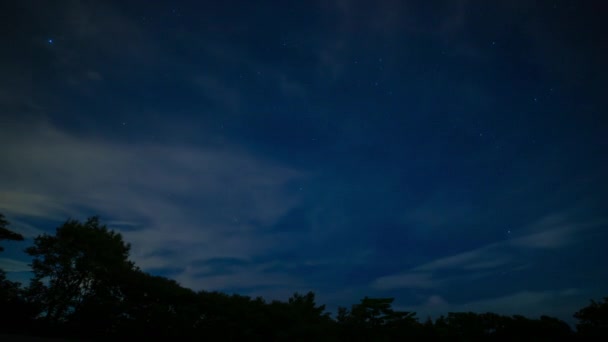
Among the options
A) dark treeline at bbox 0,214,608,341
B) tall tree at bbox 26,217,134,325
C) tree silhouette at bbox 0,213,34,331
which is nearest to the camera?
dark treeline at bbox 0,214,608,341

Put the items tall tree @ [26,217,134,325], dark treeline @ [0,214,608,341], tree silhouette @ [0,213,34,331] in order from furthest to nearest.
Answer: tall tree @ [26,217,134,325]
tree silhouette @ [0,213,34,331]
dark treeline @ [0,214,608,341]

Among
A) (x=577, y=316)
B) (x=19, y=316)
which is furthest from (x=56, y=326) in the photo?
(x=577, y=316)

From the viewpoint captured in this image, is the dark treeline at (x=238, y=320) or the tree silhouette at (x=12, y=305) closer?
the dark treeline at (x=238, y=320)

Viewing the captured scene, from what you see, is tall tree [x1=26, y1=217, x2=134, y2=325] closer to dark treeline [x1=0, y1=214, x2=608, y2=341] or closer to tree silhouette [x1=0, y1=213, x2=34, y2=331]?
tree silhouette [x1=0, y1=213, x2=34, y2=331]

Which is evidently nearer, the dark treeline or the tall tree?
the dark treeline

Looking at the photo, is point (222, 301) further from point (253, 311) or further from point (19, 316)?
point (19, 316)

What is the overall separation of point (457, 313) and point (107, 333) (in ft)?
45.0

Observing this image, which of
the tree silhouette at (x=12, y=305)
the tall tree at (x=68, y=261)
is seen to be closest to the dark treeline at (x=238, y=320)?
the tree silhouette at (x=12, y=305)

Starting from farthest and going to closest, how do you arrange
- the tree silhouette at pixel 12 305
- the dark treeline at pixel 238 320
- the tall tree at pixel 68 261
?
the tall tree at pixel 68 261
the tree silhouette at pixel 12 305
the dark treeline at pixel 238 320

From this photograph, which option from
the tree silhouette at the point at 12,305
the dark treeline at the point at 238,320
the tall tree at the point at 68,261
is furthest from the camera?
the tall tree at the point at 68,261

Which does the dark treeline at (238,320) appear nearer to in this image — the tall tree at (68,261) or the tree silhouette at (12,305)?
the tree silhouette at (12,305)

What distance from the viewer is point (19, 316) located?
1817 cm

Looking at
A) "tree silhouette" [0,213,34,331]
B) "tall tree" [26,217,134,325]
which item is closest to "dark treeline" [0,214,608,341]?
"tree silhouette" [0,213,34,331]

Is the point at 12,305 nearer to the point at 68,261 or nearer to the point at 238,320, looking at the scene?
the point at 68,261
